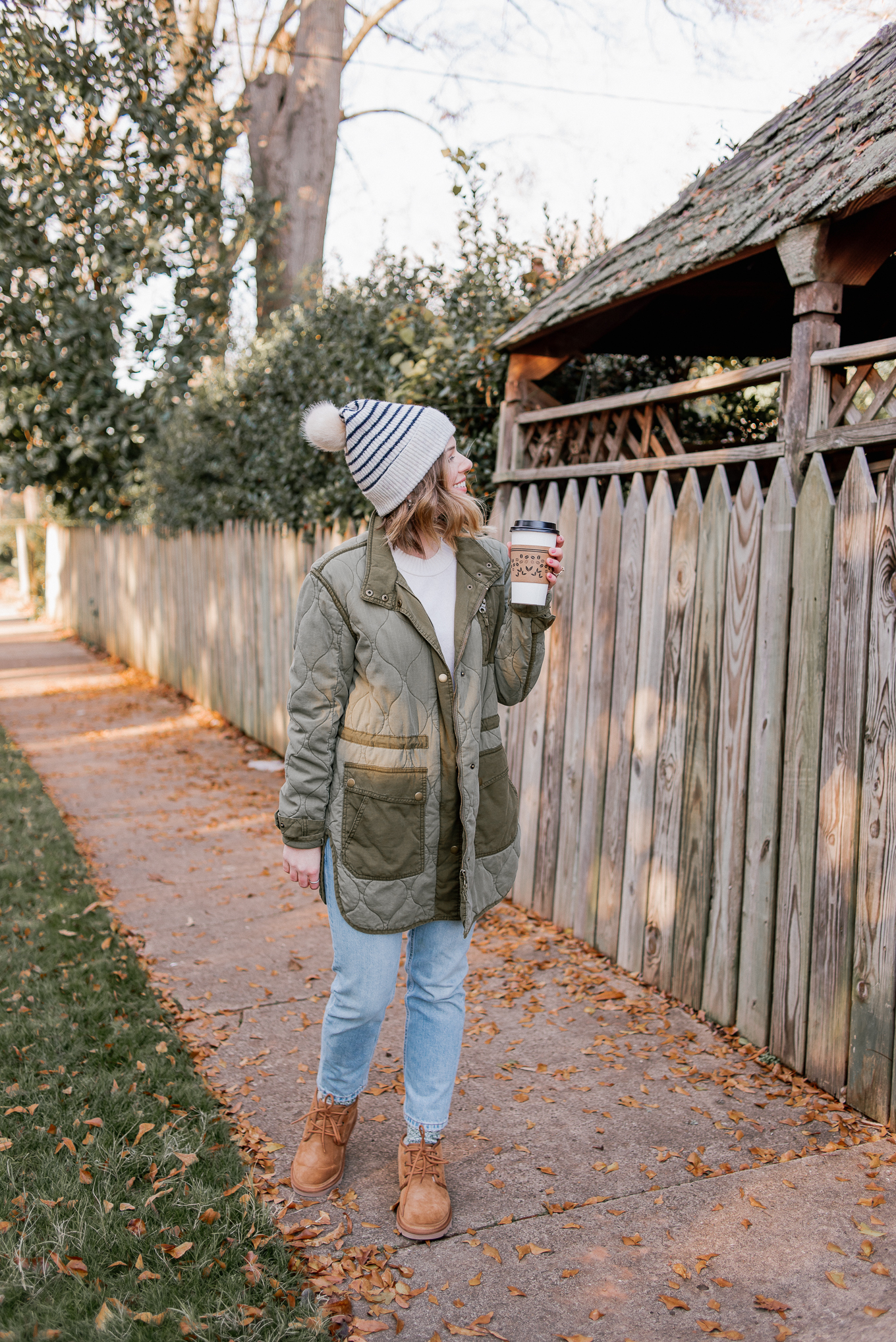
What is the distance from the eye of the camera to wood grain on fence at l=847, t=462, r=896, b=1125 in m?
2.98

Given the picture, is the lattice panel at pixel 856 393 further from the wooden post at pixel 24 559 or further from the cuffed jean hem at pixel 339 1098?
the wooden post at pixel 24 559

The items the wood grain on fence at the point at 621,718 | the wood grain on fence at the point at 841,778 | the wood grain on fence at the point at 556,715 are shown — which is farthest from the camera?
the wood grain on fence at the point at 556,715

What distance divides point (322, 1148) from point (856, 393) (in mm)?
2894

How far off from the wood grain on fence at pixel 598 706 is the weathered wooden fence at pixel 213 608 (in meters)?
2.85

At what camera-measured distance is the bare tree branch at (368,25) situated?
48.6ft

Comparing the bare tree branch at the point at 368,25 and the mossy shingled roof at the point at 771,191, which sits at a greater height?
the bare tree branch at the point at 368,25

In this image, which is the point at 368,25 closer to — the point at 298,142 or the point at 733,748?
the point at 298,142

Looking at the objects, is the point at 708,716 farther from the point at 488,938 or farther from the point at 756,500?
the point at 488,938

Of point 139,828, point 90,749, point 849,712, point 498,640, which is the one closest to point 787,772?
point 849,712

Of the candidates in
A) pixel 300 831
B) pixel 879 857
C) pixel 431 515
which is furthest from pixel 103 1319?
pixel 879 857

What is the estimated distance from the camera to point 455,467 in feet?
8.31

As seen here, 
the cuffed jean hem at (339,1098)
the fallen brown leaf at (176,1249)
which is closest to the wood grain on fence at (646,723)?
the cuffed jean hem at (339,1098)

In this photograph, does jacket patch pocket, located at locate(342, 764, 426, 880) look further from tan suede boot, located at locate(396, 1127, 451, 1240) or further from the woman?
tan suede boot, located at locate(396, 1127, 451, 1240)

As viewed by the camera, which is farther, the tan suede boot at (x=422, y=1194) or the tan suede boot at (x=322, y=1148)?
the tan suede boot at (x=322, y=1148)
